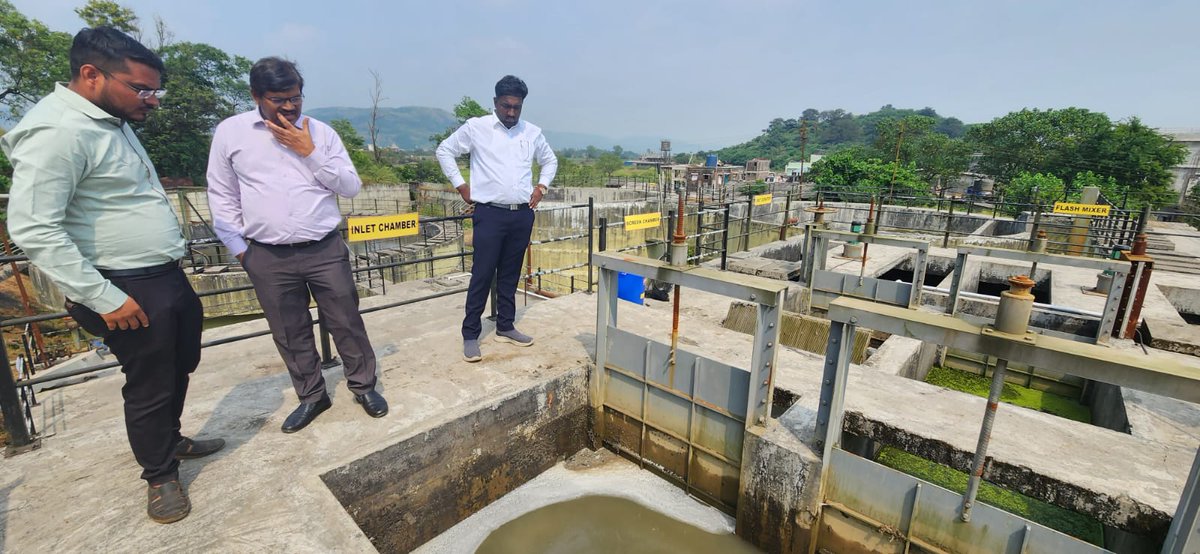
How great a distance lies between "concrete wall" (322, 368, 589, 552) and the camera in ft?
8.32

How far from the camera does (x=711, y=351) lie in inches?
155

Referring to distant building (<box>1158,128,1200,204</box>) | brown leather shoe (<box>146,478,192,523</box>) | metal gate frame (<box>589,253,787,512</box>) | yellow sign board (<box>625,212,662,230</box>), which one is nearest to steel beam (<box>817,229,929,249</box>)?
yellow sign board (<box>625,212,662,230</box>)

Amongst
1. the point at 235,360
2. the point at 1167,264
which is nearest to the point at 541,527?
the point at 235,360

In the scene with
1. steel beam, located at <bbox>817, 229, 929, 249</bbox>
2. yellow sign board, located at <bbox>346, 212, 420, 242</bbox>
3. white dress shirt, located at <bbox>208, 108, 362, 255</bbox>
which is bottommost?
steel beam, located at <bbox>817, 229, 929, 249</bbox>

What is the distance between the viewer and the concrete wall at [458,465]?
2535 millimetres

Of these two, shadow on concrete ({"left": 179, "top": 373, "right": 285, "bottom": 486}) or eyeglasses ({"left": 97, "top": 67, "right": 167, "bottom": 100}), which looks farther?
shadow on concrete ({"left": 179, "top": 373, "right": 285, "bottom": 486})

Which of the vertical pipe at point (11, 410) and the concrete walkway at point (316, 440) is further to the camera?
the vertical pipe at point (11, 410)

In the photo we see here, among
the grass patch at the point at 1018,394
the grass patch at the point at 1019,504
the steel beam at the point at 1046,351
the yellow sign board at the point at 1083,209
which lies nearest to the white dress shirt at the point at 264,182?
the steel beam at the point at 1046,351

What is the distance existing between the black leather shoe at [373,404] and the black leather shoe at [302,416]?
21 cm

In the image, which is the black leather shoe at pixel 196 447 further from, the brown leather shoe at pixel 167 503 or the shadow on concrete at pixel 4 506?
the shadow on concrete at pixel 4 506

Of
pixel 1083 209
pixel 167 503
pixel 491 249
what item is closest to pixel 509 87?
pixel 491 249

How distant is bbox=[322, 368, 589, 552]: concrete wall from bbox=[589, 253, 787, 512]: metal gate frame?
29cm

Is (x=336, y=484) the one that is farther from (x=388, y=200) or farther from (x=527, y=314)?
(x=388, y=200)

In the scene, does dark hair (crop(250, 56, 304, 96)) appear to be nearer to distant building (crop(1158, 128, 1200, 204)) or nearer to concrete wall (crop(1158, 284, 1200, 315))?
concrete wall (crop(1158, 284, 1200, 315))
